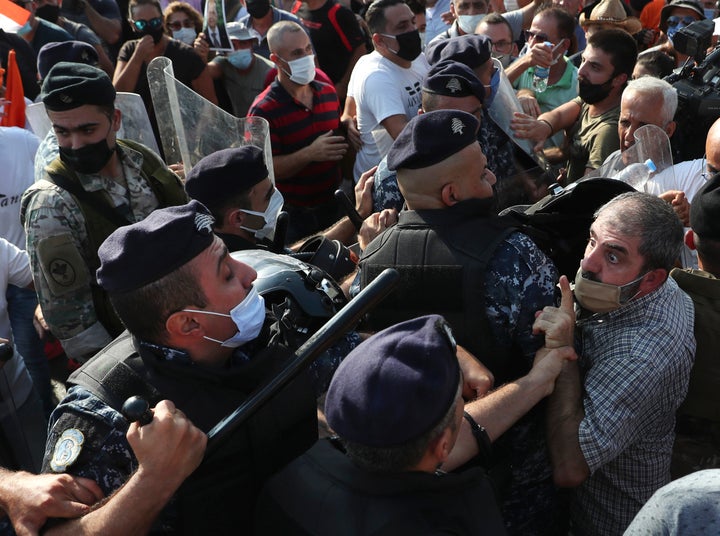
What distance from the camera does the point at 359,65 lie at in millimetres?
5367

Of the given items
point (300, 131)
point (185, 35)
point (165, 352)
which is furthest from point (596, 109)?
point (185, 35)

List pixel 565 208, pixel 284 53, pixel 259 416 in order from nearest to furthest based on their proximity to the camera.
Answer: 1. pixel 259 416
2. pixel 565 208
3. pixel 284 53

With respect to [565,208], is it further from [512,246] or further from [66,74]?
[66,74]

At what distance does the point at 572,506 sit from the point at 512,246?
1096 mm

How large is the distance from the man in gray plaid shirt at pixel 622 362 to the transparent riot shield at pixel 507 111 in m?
1.79

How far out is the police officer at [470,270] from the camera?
254 centimetres

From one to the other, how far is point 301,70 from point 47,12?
3.81 meters

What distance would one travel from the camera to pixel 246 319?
88.9 inches

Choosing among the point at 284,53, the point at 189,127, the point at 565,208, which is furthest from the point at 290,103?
the point at 565,208

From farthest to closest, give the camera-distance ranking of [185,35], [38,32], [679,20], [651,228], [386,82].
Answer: [185,35], [38,32], [679,20], [386,82], [651,228]

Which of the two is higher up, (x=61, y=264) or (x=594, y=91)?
(x=61, y=264)

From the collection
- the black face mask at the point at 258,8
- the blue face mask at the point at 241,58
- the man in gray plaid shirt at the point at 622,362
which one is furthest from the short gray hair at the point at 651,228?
the black face mask at the point at 258,8

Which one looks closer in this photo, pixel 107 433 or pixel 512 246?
pixel 107 433

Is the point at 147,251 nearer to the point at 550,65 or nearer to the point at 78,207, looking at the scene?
the point at 78,207
